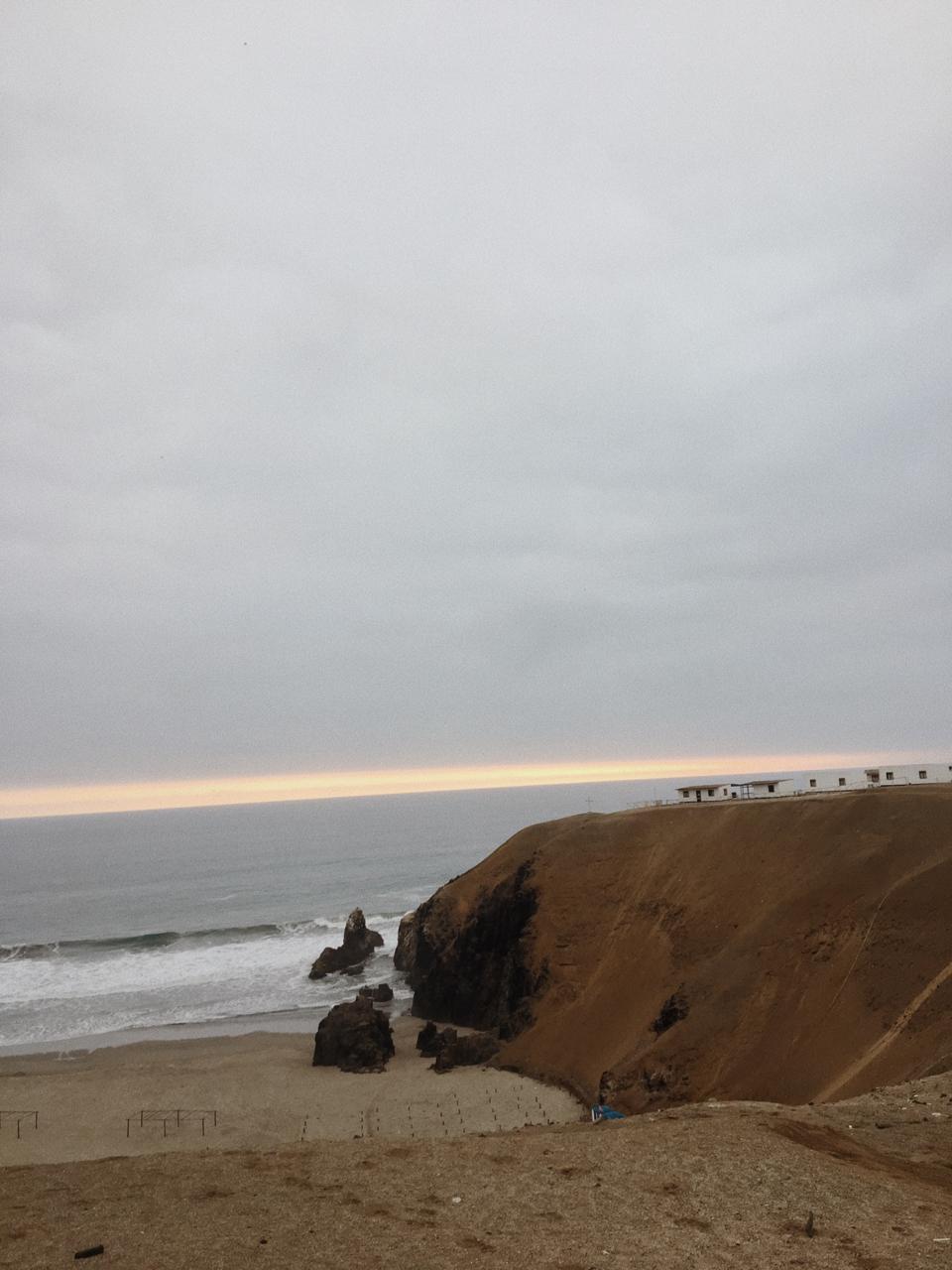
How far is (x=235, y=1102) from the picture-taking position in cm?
3306

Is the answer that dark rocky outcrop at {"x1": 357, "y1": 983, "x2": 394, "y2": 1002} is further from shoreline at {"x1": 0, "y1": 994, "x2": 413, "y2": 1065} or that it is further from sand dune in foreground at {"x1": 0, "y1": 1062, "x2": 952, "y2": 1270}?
sand dune in foreground at {"x1": 0, "y1": 1062, "x2": 952, "y2": 1270}

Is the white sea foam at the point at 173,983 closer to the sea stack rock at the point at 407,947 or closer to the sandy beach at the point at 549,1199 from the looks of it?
the sea stack rock at the point at 407,947

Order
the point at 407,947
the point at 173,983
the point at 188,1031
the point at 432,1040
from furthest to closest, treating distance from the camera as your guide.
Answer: the point at 173,983 < the point at 407,947 < the point at 188,1031 < the point at 432,1040

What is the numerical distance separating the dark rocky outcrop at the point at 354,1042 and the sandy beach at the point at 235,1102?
0.66m

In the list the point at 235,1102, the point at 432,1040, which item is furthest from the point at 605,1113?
the point at 235,1102

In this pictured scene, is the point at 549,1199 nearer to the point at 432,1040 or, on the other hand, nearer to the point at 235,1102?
the point at 235,1102

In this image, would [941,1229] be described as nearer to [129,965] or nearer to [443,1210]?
[443,1210]

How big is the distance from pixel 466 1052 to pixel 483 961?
8035mm

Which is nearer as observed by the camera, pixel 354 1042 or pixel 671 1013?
pixel 671 1013

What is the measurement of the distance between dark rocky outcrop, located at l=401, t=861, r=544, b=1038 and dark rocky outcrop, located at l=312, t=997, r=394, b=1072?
5.77 metres

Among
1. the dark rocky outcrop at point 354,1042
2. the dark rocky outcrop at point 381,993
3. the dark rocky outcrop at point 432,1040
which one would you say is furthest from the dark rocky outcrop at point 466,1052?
the dark rocky outcrop at point 381,993

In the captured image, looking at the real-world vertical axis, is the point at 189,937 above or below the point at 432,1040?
below

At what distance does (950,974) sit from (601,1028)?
14.2 meters

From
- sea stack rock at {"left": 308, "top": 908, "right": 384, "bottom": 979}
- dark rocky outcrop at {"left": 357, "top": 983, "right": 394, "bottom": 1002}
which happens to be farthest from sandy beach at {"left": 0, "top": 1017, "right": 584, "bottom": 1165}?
sea stack rock at {"left": 308, "top": 908, "right": 384, "bottom": 979}
